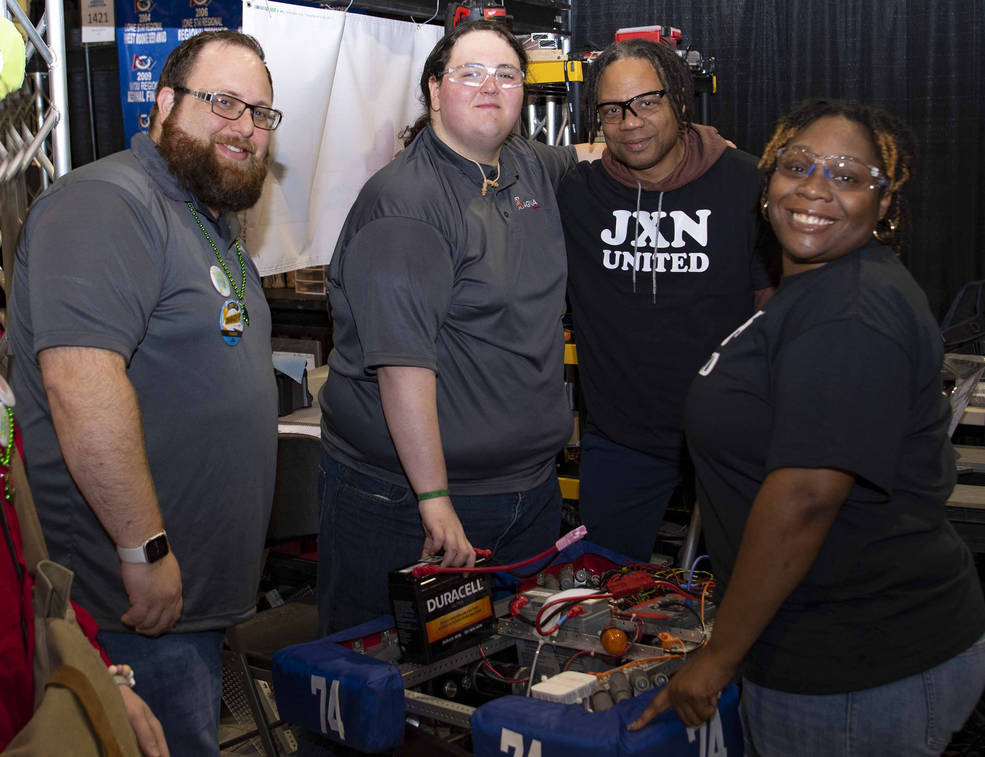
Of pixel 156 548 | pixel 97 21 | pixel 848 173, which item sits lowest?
pixel 156 548

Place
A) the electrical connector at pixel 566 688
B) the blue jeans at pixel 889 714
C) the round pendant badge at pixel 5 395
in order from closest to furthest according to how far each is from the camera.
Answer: the round pendant badge at pixel 5 395, the blue jeans at pixel 889 714, the electrical connector at pixel 566 688

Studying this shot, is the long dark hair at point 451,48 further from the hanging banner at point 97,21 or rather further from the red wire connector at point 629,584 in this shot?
the hanging banner at point 97,21

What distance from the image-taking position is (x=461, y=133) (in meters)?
1.87

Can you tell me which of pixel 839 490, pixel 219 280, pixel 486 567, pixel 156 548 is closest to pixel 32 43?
pixel 219 280

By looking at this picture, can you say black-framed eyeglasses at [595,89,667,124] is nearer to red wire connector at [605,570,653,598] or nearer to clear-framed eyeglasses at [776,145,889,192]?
clear-framed eyeglasses at [776,145,889,192]

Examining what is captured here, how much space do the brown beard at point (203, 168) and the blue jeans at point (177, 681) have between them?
2.44ft

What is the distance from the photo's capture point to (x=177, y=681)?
5.45 ft

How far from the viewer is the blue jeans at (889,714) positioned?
3.95ft

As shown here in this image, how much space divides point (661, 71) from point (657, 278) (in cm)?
43

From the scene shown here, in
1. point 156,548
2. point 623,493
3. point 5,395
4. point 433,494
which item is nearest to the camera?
point 5,395

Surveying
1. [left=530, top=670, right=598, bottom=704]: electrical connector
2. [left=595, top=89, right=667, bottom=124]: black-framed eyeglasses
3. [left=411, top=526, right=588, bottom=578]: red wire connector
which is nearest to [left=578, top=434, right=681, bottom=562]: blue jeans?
[left=411, top=526, right=588, bottom=578]: red wire connector

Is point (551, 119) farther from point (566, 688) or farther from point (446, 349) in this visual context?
point (566, 688)

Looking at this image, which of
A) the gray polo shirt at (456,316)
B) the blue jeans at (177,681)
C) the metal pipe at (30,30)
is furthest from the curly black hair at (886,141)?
the metal pipe at (30,30)

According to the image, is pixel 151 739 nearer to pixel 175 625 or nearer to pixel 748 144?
pixel 175 625
